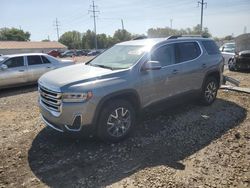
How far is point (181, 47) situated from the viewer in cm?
A: 582

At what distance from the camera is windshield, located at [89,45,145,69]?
4.96 meters

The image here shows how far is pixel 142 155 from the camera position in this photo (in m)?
A: 4.24

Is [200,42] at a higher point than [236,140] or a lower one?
higher

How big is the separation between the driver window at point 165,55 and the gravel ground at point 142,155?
1163mm

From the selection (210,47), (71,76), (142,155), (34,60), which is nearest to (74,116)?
(71,76)

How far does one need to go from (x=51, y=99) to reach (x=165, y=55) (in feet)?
8.42

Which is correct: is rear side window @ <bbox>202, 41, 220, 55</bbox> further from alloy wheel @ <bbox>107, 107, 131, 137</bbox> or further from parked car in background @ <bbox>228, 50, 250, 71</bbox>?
parked car in background @ <bbox>228, 50, 250, 71</bbox>

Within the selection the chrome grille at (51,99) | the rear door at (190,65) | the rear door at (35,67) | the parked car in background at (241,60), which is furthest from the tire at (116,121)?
the parked car in background at (241,60)

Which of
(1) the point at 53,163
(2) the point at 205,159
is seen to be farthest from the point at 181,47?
(1) the point at 53,163

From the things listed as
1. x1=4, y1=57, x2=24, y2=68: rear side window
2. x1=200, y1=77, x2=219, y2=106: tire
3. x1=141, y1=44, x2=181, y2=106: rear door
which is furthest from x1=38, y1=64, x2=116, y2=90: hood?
x1=4, y1=57, x2=24, y2=68: rear side window

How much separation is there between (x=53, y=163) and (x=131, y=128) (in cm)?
156

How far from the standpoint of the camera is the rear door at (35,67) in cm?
1024

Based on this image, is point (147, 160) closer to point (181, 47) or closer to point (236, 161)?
point (236, 161)

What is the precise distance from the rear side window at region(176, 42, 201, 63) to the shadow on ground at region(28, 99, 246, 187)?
1.39 m
